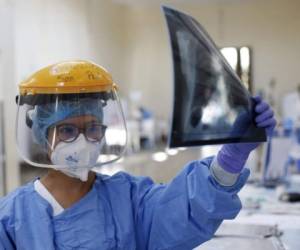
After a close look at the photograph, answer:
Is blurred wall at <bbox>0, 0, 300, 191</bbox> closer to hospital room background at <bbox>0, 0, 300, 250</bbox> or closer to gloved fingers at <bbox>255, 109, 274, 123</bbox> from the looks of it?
hospital room background at <bbox>0, 0, 300, 250</bbox>

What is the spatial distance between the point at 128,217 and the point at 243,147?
340 millimetres

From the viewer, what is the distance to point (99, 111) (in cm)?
117

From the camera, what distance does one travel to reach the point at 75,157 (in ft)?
3.67

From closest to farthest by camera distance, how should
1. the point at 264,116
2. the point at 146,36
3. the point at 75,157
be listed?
the point at 264,116
the point at 75,157
the point at 146,36

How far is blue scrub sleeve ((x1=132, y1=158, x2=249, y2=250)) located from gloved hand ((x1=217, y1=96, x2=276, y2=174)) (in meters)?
0.05

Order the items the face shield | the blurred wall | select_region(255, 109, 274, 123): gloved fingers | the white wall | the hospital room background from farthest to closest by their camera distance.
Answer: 1. the white wall
2. the blurred wall
3. the hospital room background
4. the face shield
5. select_region(255, 109, 274, 123): gloved fingers

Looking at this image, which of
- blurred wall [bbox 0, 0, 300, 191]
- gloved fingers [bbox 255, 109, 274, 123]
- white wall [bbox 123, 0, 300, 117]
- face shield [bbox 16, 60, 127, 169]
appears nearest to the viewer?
gloved fingers [bbox 255, 109, 274, 123]

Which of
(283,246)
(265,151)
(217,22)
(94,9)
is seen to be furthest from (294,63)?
(283,246)

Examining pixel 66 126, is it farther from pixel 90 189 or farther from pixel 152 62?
pixel 152 62

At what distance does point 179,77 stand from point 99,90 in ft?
0.76

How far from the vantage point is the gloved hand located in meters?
1.01

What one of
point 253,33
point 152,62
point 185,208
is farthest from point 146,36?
point 185,208

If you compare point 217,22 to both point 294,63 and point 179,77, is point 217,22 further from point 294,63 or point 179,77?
point 179,77

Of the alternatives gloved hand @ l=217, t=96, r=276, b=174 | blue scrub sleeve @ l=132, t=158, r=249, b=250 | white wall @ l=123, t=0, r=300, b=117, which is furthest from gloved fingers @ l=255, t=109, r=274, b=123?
white wall @ l=123, t=0, r=300, b=117
